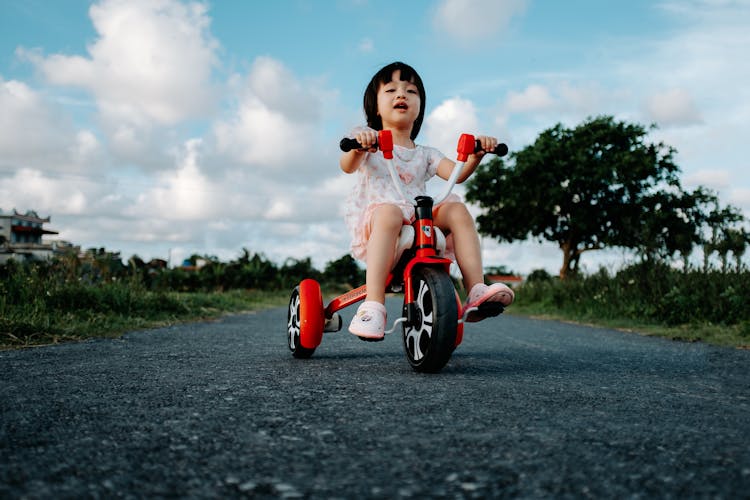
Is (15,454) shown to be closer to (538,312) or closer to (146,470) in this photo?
(146,470)

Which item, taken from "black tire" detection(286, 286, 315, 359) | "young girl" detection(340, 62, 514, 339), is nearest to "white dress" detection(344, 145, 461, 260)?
"young girl" detection(340, 62, 514, 339)

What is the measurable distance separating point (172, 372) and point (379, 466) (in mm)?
1765

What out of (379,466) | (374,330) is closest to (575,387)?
(374,330)

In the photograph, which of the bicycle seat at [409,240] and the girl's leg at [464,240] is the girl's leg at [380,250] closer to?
the bicycle seat at [409,240]

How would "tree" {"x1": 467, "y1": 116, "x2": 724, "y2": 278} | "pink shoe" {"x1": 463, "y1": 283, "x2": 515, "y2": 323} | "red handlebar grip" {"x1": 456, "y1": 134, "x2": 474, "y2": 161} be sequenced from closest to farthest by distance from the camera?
1. "pink shoe" {"x1": 463, "y1": 283, "x2": 515, "y2": 323}
2. "red handlebar grip" {"x1": 456, "y1": 134, "x2": 474, "y2": 161}
3. "tree" {"x1": 467, "y1": 116, "x2": 724, "y2": 278}

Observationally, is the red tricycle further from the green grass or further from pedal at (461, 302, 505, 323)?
the green grass

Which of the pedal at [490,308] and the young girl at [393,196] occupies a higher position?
the young girl at [393,196]

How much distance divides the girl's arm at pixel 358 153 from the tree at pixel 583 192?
19.2 m

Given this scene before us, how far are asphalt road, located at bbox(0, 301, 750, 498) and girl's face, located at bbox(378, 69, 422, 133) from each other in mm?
1402

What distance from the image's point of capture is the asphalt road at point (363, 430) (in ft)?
4.39

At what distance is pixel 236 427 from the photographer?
5.97 ft

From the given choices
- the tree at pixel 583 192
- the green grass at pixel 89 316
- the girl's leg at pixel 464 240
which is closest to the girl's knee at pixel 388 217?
the girl's leg at pixel 464 240

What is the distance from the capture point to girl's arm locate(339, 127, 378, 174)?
322 centimetres

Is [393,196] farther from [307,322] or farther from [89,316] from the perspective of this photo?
[89,316]
